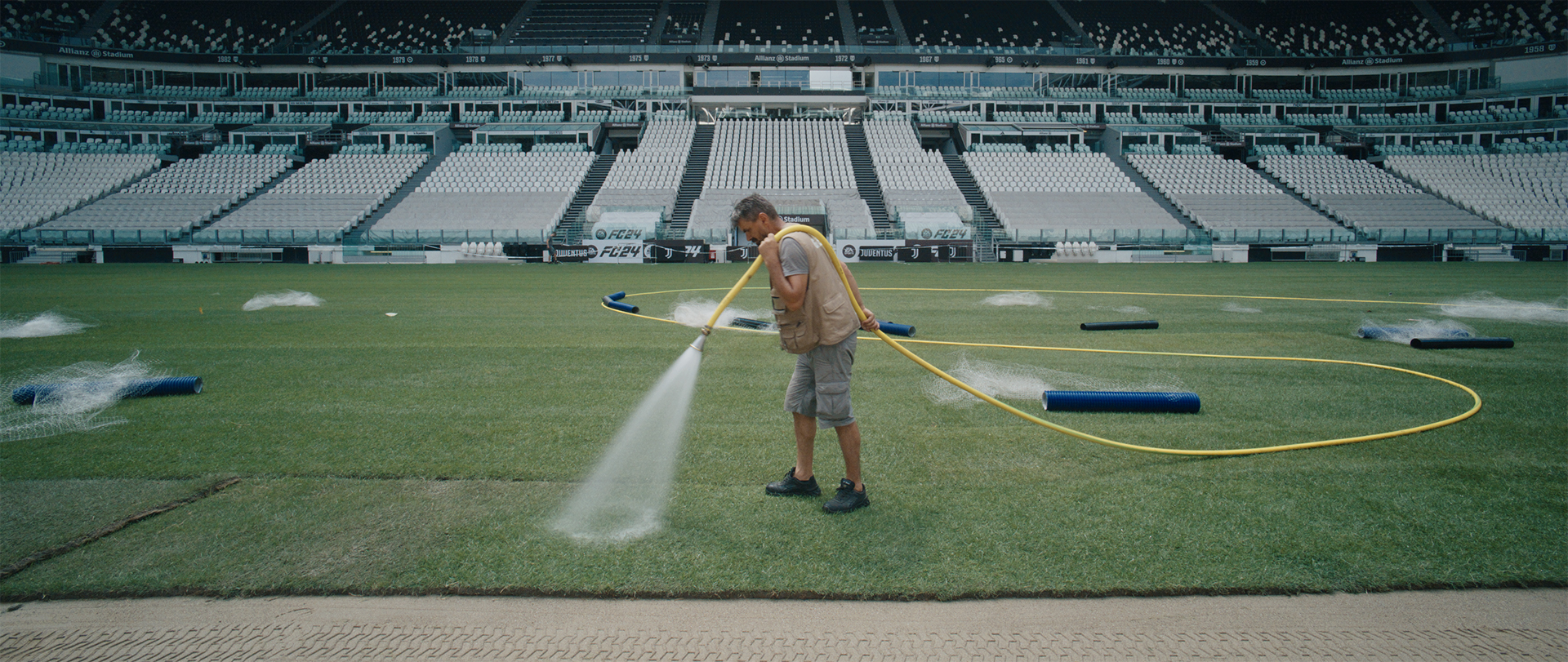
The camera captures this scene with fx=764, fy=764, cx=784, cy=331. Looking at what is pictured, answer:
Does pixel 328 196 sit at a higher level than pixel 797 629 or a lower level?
higher

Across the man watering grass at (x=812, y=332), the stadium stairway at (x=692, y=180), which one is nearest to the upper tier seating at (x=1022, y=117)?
the stadium stairway at (x=692, y=180)

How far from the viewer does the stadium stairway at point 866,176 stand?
39219mm

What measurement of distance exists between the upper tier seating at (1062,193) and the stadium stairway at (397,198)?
3074 centimetres

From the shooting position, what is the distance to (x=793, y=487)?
16.2 feet

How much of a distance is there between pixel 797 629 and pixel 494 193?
40.6 meters

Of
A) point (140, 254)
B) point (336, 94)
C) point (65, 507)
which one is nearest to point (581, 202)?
point (140, 254)

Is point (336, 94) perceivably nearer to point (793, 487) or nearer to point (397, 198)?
point (397, 198)

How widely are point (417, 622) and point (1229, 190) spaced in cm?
4653

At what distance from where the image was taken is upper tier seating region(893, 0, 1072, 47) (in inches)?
2128

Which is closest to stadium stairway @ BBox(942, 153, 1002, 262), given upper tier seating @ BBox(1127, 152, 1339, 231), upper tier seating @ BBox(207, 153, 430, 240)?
upper tier seating @ BBox(1127, 152, 1339, 231)

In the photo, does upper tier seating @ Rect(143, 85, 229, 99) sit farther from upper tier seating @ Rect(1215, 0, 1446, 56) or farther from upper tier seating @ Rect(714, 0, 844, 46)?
upper tier seating @ Rect(1215, 0, 1446, 56)

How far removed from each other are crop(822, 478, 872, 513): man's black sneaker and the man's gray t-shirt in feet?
4.50

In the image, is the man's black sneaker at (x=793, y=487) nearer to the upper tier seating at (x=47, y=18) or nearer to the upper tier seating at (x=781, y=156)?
the upper tier seating at (x=781, y=156)

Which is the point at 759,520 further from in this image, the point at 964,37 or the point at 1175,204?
the point at 964,37
